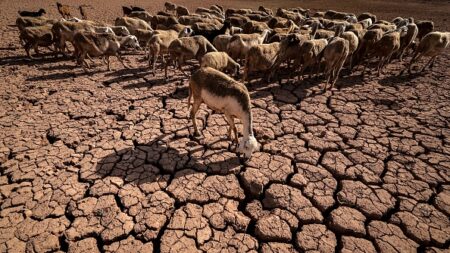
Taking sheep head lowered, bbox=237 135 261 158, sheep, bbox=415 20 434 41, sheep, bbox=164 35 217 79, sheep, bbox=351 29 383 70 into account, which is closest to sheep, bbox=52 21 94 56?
sheep, bbox=164 35 217 79

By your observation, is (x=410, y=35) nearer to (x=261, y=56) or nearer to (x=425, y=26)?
(x=425, y=26)

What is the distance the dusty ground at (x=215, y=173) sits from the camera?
11.9 feet

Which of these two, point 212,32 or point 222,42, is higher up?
point 212,32

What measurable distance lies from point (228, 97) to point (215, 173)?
147 cm

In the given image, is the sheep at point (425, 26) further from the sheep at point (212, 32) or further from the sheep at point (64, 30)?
the sheep at point (64, 30)

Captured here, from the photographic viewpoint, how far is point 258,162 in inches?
196

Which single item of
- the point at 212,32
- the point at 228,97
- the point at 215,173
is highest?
the point at 212,32

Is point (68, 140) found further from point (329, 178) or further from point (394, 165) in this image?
point (394, 165)

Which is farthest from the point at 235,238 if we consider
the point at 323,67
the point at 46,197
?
the point at 323,67

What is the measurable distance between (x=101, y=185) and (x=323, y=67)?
8.57m

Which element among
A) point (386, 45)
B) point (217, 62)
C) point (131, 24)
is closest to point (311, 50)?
point (386, 45)

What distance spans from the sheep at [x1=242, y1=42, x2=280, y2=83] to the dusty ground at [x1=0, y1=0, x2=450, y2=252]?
2.69 feet

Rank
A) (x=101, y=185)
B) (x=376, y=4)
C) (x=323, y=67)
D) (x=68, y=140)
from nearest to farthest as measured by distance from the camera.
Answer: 1. (x=101, y=185)
2. (x=68, y=140)
3. (x=323, y=67)
4. (x=376, y=4)

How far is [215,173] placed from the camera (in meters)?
4.69
